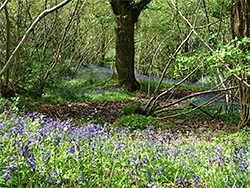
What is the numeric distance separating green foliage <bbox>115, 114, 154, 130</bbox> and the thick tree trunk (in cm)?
406

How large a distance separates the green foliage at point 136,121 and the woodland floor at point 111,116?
0.71 ft

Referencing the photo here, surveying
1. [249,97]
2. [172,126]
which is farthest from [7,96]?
[249,97]

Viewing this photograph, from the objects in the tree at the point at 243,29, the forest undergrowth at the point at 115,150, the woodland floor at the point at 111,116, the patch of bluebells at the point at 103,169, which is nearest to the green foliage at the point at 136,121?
the forest undergrowth at the point at 115,150

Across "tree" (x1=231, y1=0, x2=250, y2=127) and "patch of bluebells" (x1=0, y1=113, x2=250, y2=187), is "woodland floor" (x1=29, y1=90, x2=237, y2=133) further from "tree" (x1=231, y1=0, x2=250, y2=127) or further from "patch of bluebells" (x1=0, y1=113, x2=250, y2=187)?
"patch of bluebells" (x1=0, y1=113, x2=250, y2=187)

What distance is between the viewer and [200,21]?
11.5 m

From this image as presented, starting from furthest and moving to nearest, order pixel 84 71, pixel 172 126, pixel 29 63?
pixel 84 71, pixel 29 63, pixel 172 126

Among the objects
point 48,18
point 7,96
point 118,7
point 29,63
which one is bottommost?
point 7,96

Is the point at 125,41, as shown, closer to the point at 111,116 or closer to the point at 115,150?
the point at 111,116

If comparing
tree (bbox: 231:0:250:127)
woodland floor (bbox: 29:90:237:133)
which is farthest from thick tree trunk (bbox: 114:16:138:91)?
tree (bbox: 231:0:250:127)

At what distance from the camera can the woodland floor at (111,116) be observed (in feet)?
17.1

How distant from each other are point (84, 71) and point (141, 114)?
8.33 metres

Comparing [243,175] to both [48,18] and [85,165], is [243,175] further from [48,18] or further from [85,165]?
[48,18]

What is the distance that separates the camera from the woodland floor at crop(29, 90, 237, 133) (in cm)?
521

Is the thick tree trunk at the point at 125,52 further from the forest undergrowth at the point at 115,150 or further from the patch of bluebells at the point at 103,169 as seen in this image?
the patch of bluebells at the point at 103,169
